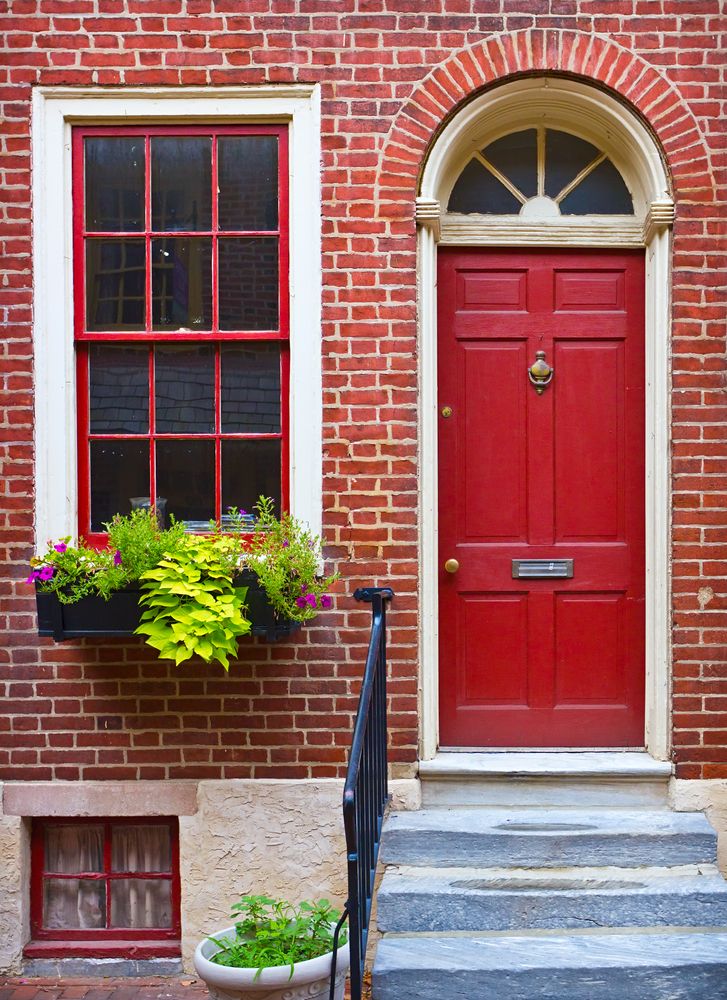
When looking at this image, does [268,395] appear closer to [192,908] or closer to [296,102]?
[296,102]

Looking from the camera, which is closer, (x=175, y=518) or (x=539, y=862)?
(x=539, y=862)

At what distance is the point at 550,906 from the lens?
3.97m

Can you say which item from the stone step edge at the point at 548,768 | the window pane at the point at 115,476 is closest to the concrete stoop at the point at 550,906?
the stone step edge at the point at 548,768

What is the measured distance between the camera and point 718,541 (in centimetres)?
454

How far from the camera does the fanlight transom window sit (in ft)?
15.8

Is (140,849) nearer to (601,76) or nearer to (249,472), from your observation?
(249,472)

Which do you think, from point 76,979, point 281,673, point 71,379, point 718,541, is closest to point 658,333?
point 718,541

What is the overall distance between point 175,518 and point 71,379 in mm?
808

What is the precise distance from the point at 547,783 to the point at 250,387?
2.27m

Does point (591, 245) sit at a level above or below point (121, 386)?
above

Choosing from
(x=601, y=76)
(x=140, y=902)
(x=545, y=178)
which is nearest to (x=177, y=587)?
(x=140, y=902)

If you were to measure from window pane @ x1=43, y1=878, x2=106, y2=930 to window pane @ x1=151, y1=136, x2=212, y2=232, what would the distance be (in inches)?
123

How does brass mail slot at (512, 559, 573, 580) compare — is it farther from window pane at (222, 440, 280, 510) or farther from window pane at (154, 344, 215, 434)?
window pane at (154, 344, 215, 434)

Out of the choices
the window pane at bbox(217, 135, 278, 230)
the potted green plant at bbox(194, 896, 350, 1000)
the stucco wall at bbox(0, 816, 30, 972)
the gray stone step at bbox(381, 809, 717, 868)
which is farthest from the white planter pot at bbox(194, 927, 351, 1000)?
the window pane at bbox(217, 135, 278, 230)
